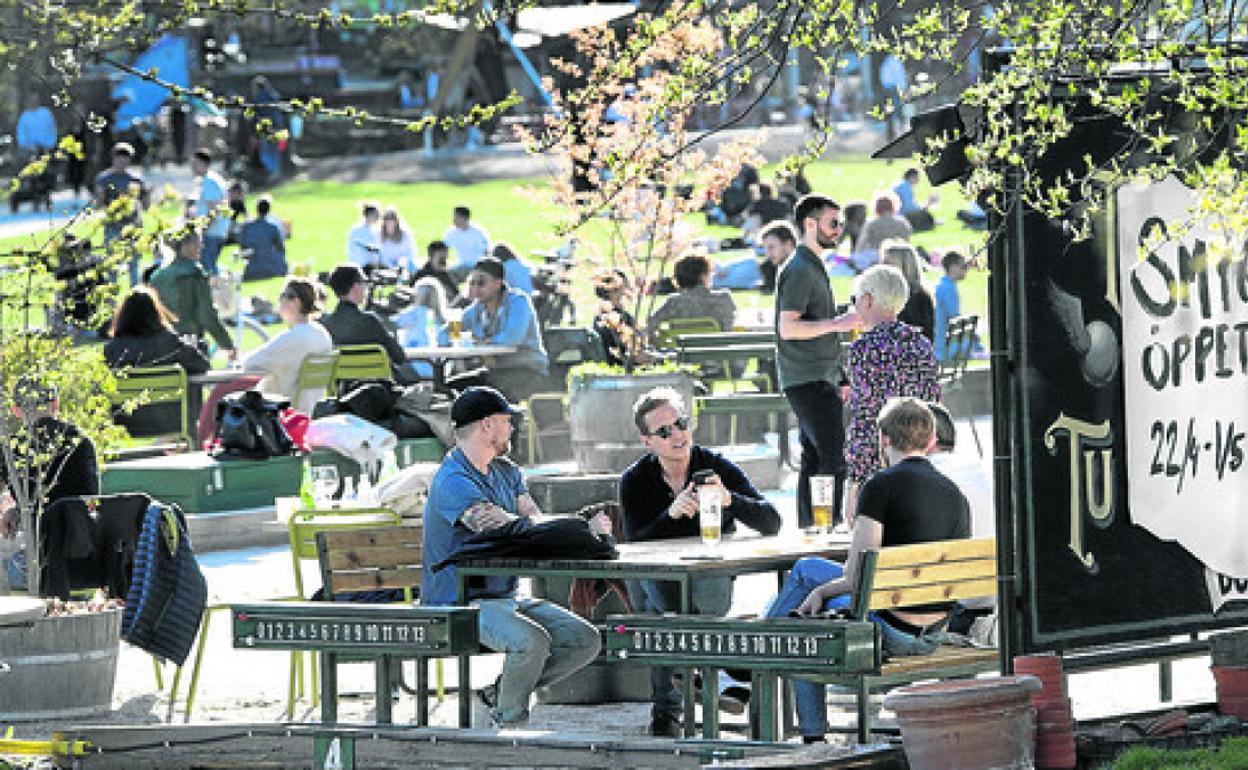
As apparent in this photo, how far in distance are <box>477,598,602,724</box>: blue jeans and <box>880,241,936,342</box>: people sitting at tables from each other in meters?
9.70

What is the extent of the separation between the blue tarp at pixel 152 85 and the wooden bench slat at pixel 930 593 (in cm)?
4142

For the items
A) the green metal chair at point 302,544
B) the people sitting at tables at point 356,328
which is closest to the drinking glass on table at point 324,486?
the green metal chair at point 302,544

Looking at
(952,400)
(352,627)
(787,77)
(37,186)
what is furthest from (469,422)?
(787,77)

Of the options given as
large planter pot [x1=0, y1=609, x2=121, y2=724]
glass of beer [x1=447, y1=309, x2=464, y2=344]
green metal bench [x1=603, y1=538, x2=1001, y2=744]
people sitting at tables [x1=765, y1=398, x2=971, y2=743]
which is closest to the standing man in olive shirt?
large planter pot [x1=0, y1=609, x2=121, y2=724]

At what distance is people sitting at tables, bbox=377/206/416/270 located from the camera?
113 ft

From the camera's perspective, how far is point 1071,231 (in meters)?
10.1

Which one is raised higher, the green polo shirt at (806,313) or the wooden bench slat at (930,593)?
the green polo shirt at (806,313)

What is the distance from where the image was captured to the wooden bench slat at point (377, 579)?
37.7 ft

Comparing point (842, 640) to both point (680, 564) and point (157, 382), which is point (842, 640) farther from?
point (157, 382)

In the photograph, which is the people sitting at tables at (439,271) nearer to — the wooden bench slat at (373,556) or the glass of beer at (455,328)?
the glass of beer at (455,328)

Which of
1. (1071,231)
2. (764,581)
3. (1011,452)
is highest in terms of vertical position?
(1071,231)

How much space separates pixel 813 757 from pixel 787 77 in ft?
180

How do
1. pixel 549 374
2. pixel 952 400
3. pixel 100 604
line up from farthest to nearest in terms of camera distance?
pixel 952 400 → pixel 549 374 → pixel 100 604

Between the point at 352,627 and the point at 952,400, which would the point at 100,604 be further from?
the point at 952,400
